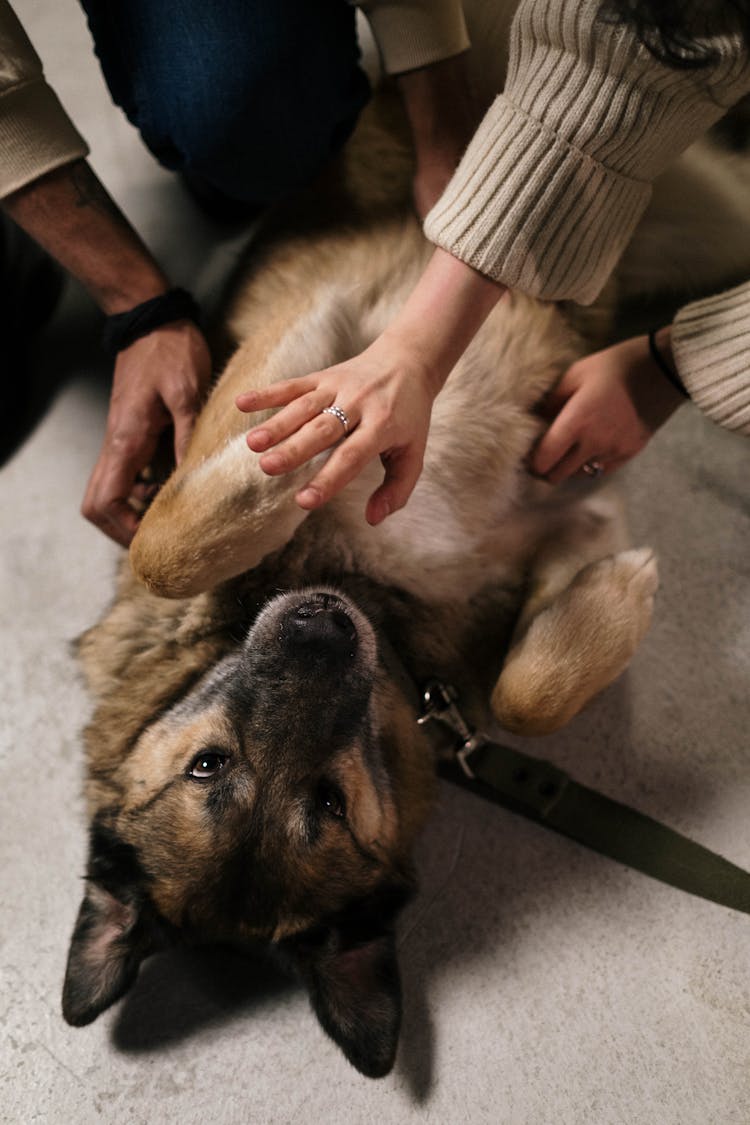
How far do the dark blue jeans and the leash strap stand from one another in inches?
59.2

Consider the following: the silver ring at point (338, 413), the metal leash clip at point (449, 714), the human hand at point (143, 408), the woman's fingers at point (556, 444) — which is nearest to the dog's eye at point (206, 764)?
the metal leash clip at point (449, 714)

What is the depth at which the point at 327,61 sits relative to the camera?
1839 millimetres

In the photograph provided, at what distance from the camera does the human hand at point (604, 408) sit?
A: 1.82 metres

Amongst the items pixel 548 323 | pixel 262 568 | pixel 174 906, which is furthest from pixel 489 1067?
pixel 548 323

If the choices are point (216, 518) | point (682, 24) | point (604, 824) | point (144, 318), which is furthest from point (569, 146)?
point (604, 824)

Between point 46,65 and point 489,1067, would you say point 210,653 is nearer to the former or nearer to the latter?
point 489,1067

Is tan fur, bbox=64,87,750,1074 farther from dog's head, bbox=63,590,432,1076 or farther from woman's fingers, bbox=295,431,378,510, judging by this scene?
woman's fingers, bbox=295,431,378,510

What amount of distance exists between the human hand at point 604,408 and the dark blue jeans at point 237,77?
0.89 m

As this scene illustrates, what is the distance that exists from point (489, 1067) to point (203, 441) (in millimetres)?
1718

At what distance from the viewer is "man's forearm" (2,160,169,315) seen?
178 centimetres

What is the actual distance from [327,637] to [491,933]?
3.41 ft

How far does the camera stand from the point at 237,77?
1765mm

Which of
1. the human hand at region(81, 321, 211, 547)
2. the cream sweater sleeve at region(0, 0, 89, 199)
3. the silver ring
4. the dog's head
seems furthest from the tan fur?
the cream sweater sleeve at region(0, 0, 89, 199)

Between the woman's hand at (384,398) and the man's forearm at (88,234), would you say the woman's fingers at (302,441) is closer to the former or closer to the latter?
the woman's hand at (384,398)
